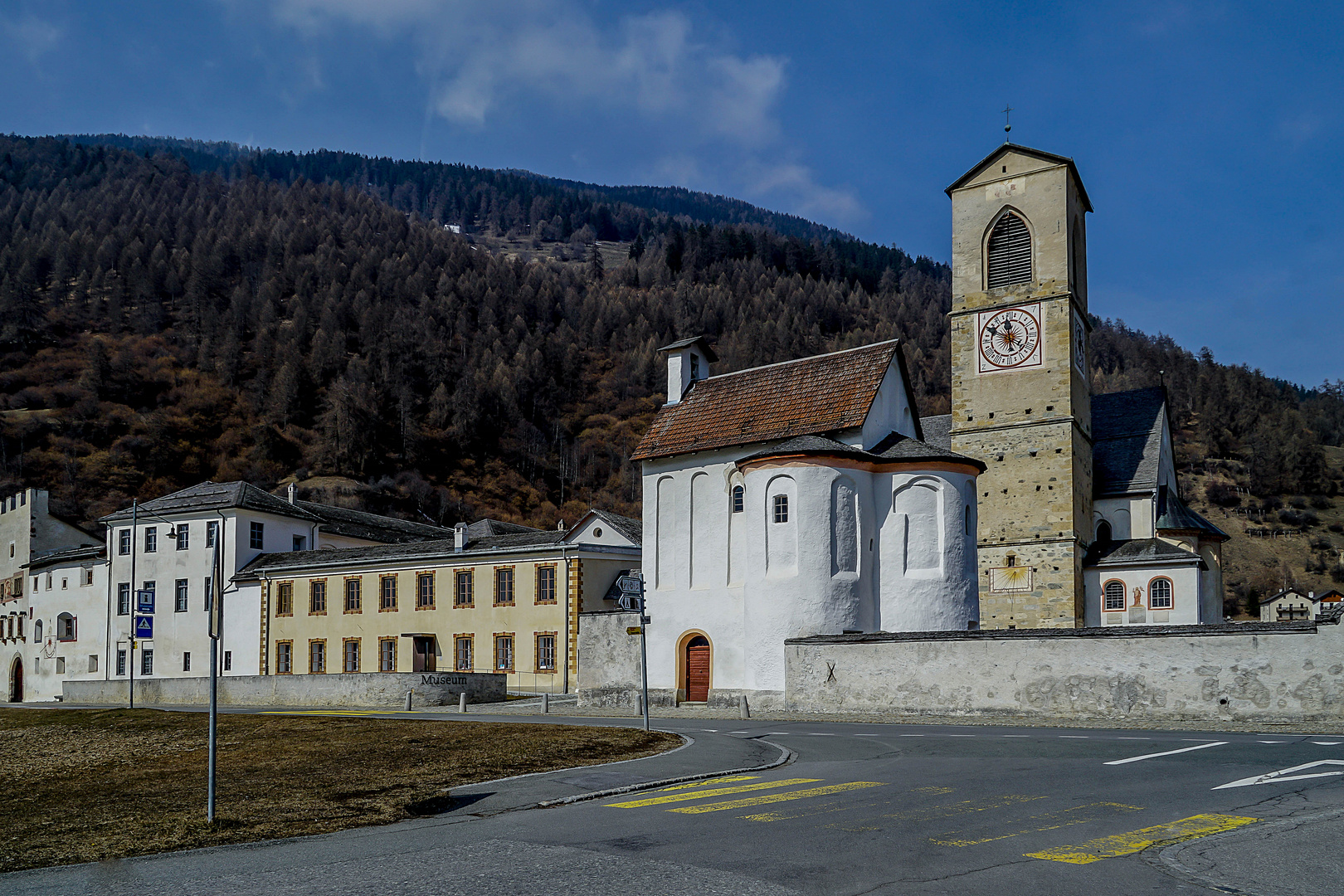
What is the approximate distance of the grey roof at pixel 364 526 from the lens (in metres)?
59.3

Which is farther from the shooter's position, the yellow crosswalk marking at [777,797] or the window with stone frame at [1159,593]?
the window with stone frame at [1159,593]

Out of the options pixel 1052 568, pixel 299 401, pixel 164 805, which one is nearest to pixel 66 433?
pixel 299 401

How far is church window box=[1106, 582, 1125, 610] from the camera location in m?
47.7

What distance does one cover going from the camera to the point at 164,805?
42.9 feet

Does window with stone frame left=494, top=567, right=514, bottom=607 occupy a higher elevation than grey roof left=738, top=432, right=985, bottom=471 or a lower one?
lower

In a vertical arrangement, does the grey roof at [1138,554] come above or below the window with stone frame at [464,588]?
above

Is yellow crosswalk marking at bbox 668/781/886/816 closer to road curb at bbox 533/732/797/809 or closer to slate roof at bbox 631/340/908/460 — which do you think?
road curb at bbox 533/732/797/809

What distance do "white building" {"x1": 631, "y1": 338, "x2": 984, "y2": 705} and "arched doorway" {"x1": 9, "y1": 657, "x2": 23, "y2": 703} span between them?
46117mm

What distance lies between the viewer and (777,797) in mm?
13078

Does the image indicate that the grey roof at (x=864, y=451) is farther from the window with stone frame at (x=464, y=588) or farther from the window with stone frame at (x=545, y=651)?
the window with stone frame at (x=464, y=588)

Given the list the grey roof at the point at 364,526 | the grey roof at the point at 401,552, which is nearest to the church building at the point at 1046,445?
the grey roof at the point at 401,552

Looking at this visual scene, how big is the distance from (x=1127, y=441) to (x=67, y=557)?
183 feet

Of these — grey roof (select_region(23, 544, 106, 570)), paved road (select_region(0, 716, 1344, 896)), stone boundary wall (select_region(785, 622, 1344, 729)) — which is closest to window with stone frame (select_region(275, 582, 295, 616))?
grey roof (select_region(23, 544, 106, 570))

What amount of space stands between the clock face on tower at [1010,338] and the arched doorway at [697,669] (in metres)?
21.3
